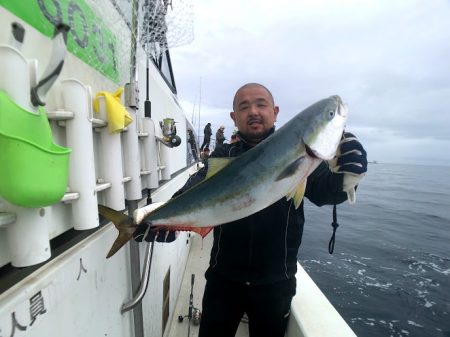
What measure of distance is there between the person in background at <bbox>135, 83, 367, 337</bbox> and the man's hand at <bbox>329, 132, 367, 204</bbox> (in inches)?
6.2

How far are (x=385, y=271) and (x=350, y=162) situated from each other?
956 cm

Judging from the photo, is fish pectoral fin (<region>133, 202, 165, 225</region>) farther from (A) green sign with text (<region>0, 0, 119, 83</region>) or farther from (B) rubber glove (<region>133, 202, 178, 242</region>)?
(A) green sign with text (<region>0, 0, 119, 83</region>)

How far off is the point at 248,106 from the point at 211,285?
166cm

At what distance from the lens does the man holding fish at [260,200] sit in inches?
76.9

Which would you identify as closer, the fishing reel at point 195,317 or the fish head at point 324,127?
the fish head at point 324,127

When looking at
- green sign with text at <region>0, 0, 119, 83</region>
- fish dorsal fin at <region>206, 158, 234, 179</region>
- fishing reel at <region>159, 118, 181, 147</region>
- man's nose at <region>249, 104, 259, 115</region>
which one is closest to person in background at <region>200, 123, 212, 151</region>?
fishing reel at <region>159, 118, 181, 147</region>

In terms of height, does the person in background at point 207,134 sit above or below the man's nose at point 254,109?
below

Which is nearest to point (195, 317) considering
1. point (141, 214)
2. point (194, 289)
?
point (194, 289)

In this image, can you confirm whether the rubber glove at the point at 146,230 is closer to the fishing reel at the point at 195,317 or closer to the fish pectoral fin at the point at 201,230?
the fish pectoral fin at the point at 201,230

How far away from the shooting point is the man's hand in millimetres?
2018

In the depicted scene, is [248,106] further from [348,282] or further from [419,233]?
[419,233]

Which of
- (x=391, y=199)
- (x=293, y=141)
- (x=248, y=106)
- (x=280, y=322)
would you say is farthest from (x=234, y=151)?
(x=391, y=199)

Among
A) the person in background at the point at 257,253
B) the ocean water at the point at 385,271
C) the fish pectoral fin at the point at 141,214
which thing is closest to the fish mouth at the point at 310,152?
the person in background at the point at 257,253

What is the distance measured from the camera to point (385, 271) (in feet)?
31.9
